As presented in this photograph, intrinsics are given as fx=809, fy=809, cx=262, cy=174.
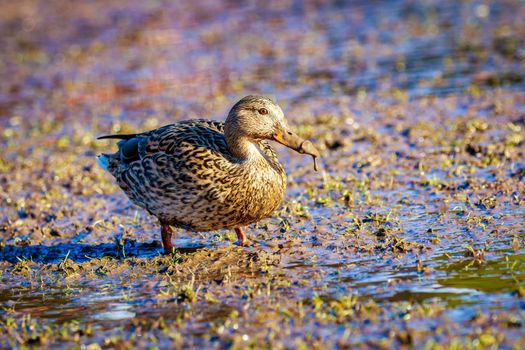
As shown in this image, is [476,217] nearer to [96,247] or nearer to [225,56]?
[96,247]

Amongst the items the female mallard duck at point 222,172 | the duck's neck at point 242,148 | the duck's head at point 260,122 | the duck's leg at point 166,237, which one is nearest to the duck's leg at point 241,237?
the female mallard duck at point 222,172

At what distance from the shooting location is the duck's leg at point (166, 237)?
7598 millimetres

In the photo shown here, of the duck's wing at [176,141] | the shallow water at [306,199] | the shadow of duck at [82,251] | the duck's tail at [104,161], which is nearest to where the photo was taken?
the shallow water at [306,199]

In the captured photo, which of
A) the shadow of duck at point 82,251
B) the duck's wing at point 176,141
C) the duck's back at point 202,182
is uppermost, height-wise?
the duck's wing at point 176,141

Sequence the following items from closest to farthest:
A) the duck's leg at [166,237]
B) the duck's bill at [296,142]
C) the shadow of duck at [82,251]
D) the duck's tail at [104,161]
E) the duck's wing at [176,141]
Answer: the duck's bill at [296,142], the duck's wing at [176,141], the duck's leg at [166,237], the shadow of duck at [82,251], the duck's tail at [104,161]

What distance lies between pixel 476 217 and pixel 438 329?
104 inches

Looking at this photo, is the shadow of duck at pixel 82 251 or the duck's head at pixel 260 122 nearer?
the duck's head at pixel 260 122

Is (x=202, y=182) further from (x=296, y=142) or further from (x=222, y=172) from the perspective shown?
(x=296, y=142)

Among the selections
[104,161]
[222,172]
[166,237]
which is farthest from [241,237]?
[104,161]

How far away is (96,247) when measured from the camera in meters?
8.16

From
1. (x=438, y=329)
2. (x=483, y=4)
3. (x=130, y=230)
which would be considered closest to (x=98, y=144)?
(x=130, y=230)

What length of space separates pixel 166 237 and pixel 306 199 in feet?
6.33

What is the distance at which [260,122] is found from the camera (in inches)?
281

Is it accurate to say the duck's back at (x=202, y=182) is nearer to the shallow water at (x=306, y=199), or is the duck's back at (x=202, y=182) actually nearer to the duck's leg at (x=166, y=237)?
the duck's leg at (x=166, y=237)
